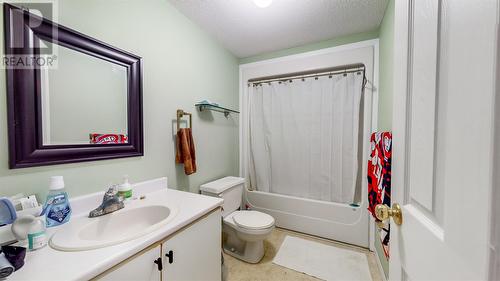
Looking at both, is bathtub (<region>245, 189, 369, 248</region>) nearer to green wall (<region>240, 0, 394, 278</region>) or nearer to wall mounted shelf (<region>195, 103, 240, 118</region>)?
green wall (<region>240, 0, 394, 278</region>)

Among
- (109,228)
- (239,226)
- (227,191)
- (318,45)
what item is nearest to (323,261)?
(239,226)

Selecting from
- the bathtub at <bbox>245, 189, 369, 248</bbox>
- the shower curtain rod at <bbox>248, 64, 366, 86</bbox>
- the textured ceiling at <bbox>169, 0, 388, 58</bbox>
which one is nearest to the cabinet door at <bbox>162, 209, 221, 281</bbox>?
the bathtub at <bbox>245, 189, 369, 248</bbox>

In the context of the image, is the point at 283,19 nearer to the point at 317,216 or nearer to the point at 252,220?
the point at 252,220

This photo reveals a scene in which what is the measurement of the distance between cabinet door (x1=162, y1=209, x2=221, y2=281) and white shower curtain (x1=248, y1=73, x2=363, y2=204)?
1.27 metres

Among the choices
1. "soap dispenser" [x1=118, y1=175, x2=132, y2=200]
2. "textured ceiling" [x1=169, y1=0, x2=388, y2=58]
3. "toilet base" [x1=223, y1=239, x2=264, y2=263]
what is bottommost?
"toilet base" [x1=223, y1=239, x2=264, y2=263]

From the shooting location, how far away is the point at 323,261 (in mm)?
1702

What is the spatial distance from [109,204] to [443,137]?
137cm

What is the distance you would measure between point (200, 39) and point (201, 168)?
1248 mm

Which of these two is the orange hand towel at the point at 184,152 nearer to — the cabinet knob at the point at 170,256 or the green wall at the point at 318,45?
the cabinet knob at the point at 170,256

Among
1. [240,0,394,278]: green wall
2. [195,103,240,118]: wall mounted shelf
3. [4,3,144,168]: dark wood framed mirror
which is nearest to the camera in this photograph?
[4,3,144,168]: dark wood framed mirror

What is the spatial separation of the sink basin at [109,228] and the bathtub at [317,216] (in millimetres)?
1474

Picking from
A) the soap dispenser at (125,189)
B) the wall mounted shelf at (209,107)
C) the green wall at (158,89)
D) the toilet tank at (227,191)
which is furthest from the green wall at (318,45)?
the soap dispenser at (125,189)

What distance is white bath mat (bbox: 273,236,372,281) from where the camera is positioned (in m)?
1.55

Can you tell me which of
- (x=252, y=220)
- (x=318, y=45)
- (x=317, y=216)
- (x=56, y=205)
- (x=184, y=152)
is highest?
(x=318, y=45)
